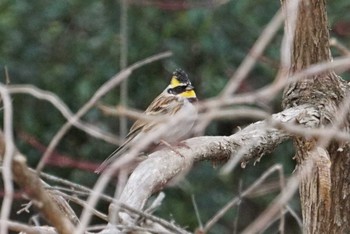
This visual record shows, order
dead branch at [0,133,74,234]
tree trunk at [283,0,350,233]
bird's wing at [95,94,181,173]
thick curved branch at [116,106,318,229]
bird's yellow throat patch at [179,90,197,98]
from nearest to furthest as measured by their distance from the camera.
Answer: dead branch at [0,133,74,234] < thick curved branch at [116,106,318,229] < tree trunk at [283,0,350,233] < bird's wing at [95,94,181,173] < bird's yellow throat patch at [179,90,197,98]

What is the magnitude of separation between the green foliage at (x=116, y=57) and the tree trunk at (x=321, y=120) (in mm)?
2038

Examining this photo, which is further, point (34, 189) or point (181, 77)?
point (181, 77)

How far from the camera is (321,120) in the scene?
3770 mm

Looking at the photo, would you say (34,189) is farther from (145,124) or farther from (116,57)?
(116,57)

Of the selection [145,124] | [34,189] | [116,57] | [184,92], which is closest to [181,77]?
[184,92]

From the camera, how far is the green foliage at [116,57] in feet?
20.0

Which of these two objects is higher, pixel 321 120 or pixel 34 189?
pixel 34 189

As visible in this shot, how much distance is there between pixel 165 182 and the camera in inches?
127

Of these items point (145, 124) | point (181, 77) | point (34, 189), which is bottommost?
point (145, 124)

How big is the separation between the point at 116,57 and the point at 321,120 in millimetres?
2547

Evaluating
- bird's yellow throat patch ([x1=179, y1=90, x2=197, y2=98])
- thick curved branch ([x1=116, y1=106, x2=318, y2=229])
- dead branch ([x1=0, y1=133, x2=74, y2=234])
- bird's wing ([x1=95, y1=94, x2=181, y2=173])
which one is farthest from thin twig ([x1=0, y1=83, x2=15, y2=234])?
bird's yellow throat patch ([x1=179, y1=90, x2=197, y2=98])

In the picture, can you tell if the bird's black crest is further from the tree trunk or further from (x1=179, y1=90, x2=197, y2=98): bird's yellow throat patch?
the tree trunk

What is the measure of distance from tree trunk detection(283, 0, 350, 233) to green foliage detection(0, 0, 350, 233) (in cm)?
204

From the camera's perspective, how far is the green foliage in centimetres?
611
